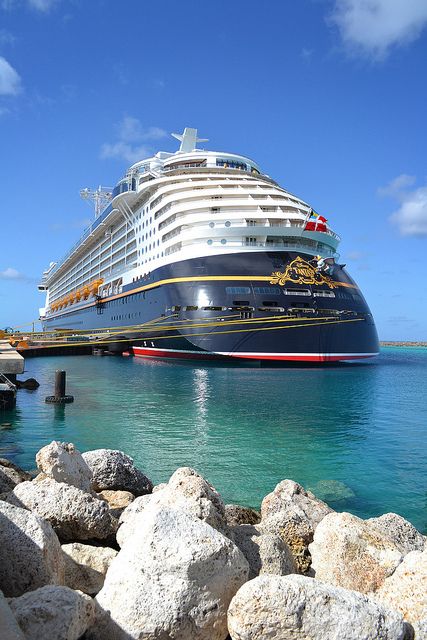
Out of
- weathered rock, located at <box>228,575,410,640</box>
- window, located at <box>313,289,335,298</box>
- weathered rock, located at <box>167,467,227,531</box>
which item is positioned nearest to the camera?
weathered rock, located at <box>228,575,410,640</box>

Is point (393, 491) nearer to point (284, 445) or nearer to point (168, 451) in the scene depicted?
point (284, 445)

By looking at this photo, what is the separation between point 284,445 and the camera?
12773 mm

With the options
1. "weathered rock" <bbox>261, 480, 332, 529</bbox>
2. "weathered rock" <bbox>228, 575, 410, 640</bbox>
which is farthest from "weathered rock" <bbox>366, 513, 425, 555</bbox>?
"weathered rock" <bbox>228, 575, 410, 640</bbox>

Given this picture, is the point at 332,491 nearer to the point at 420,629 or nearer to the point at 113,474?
the point at 113,474

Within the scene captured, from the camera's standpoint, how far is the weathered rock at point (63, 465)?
19.9 ft

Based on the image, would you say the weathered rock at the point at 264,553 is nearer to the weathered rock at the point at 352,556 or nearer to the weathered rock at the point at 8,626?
the weathered rock at the point at 352,556

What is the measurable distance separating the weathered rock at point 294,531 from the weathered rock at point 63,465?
8.01 feet

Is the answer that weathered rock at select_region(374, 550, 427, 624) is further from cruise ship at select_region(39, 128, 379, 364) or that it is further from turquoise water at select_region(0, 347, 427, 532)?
cruise ship at select_region(39, 128, 379, 364)

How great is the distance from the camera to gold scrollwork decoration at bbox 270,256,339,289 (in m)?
32.5

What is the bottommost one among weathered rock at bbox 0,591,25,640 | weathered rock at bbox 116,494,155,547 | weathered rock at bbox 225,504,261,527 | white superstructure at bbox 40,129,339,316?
weathered rock at bbox 225,504,261,527

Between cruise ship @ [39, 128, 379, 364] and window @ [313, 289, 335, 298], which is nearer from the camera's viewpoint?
cruise ship @ [39, 128, 379, 364]

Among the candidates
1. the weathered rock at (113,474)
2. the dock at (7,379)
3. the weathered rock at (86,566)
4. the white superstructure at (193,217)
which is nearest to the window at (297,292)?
the white superstructure at (193,217)

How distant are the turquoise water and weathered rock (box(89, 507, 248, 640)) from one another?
17.3 feet

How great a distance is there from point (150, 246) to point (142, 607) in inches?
1619
